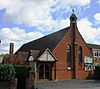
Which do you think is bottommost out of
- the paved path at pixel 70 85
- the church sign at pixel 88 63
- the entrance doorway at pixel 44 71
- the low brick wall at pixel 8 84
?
the paved path at pixel 70 85

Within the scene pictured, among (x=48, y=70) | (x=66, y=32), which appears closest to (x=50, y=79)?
(x=48, y=70)

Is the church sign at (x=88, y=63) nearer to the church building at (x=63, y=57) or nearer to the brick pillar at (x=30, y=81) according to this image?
the church building at (x=63, y=57)

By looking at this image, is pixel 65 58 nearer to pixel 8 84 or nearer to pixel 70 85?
pixel 70 85

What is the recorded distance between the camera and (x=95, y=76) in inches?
2132

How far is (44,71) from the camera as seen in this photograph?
47.4 m

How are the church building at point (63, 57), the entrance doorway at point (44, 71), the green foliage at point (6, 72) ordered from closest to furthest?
the green foliage at point (6, 72) < the entrance doorway at point (44, 71) < the church building at point (63, 57)

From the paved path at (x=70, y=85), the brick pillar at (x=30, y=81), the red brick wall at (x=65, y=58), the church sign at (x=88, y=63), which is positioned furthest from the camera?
the church sign at (x=88, y=63)

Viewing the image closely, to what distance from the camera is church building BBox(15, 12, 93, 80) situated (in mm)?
47375

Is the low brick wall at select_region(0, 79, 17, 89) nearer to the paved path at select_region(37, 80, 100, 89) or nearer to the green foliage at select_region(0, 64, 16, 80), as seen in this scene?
the green foliage at select_region(0, 64, 16, 80)

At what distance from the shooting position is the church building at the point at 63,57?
4738 centimetres

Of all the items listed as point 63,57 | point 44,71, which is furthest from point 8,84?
point 63,57

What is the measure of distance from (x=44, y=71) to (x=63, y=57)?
17.5 feet

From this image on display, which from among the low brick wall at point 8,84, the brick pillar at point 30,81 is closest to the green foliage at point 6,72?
the low brick wall at point 8,84

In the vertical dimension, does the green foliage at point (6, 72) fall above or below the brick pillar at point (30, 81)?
above
